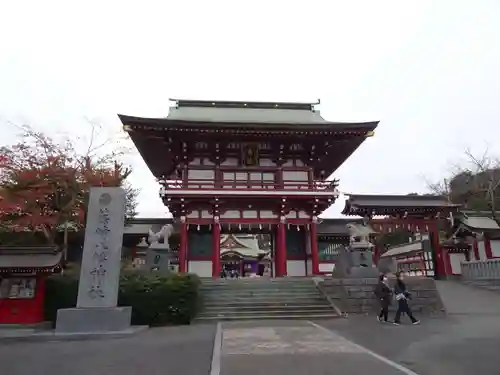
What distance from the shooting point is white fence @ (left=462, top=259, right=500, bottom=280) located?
22303 mm

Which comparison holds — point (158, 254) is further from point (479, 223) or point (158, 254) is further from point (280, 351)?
point (479, 223)

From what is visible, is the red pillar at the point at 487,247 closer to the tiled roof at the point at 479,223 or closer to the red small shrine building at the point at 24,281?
the tiled roof at the point at 479,223

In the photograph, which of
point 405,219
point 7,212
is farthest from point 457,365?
point 7,212

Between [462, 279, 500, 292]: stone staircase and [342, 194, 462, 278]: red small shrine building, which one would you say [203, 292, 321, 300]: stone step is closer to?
[342, 194, 462, 278]: red small shrine building

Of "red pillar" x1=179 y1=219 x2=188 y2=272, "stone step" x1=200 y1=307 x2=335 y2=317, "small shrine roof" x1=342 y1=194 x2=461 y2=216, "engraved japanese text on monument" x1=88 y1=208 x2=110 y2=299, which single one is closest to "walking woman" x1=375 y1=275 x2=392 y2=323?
"stone step" x1=200 y1=307 x2=335 y2=317

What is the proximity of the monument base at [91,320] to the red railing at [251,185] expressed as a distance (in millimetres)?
10765

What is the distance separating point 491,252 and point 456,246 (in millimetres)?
2281

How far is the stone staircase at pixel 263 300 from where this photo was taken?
15477 millimetres

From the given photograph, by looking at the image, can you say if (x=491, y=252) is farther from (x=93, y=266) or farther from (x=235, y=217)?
(x=93, y=266)

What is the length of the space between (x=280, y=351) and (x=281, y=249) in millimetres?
14727

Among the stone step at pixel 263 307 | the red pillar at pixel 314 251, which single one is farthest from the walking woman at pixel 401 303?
the red pillar at pixel 314 251

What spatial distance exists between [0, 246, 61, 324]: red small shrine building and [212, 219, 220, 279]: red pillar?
8.95 meters

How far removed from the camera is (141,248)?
27.5 m

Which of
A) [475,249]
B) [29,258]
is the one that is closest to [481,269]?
[475,249]
